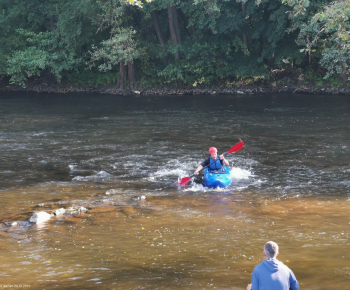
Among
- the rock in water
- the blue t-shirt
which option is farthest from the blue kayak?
the blue t-shirt

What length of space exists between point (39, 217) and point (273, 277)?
20.7 ft

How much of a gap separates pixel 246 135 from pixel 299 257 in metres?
12.0

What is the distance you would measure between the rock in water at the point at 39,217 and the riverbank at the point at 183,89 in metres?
24.1

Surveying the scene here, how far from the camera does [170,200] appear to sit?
467 inches

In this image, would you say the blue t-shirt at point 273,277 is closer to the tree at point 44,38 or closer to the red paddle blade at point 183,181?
the red paddle blade at point 183,181

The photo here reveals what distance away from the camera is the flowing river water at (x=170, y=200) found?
7.79m

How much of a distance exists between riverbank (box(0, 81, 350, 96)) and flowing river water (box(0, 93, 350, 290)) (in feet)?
23.8

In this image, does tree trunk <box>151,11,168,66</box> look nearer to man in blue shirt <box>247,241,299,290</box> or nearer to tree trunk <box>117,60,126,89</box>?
tree trunk <box>117,60,126,89</box>

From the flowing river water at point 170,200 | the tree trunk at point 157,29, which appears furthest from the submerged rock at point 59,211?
the tree trunk at point 157,29

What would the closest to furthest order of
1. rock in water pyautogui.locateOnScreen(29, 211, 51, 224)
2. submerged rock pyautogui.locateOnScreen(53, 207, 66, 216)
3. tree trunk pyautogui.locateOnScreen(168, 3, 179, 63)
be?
rock in water pyautogui.locateOnScreen(29, 211, 51, 224) < submerged rock pyautogui.locateOnScreen(53, 207, 66, 216) < tree trunk pyautogui.locateOnScreen(168, 3, 179, 63)

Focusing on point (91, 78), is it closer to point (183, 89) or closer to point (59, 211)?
point (183, 89)

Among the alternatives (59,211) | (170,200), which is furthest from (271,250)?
(170,200)

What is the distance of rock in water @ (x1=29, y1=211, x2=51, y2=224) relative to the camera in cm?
1009

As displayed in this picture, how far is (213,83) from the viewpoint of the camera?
34.4 metres
